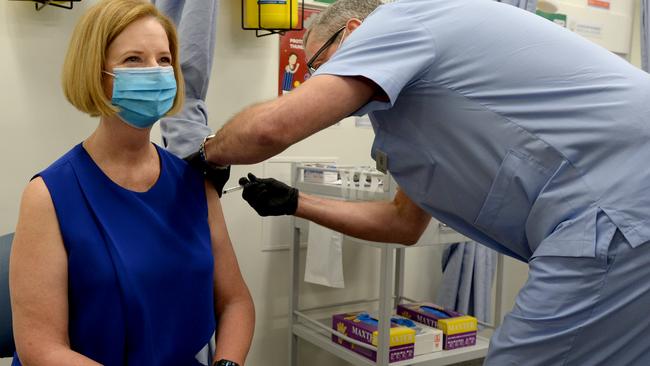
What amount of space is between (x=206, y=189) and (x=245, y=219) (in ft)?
3.37

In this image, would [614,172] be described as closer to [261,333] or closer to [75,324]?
[75,324]

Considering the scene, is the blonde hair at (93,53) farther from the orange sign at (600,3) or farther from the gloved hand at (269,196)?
the orange sign at (600,3)

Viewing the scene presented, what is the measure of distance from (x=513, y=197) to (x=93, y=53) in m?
0.89

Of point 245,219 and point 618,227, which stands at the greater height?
point 618,227

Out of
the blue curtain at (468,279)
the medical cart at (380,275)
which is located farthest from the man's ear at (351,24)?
the blue curtain at (468,279)

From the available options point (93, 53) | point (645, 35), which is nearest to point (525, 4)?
point (645, 35)

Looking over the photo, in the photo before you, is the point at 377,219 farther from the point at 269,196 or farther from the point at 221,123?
the point at 221,123

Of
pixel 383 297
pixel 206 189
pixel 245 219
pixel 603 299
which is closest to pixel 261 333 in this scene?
pixel 245 219

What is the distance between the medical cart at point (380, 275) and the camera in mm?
2172

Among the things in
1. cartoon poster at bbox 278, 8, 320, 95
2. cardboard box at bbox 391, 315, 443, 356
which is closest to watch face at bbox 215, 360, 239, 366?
cardboard box at bbox 391, 315, 443, 356

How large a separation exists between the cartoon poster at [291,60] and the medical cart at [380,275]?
1.12 ft

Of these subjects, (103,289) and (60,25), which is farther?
(60,25)

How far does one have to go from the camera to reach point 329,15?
1.45m

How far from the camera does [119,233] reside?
1304 mm
